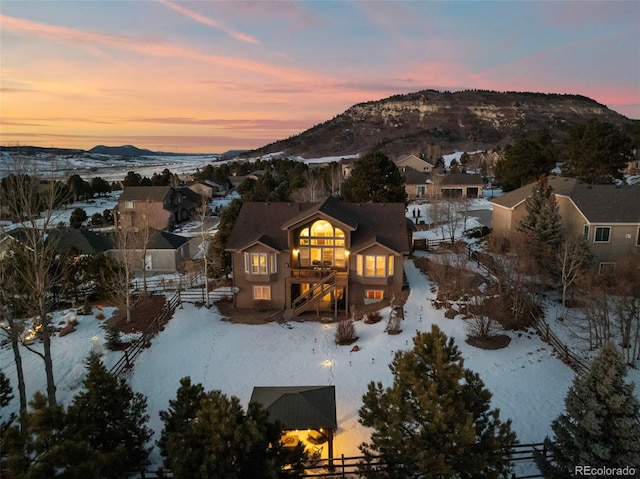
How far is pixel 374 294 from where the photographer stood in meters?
28.8

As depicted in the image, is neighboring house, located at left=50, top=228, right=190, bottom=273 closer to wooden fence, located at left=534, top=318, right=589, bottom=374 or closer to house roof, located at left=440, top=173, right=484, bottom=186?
wooden fence, located at left=534, top=318, right=589, bottom=374

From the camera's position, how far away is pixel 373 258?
28172mm

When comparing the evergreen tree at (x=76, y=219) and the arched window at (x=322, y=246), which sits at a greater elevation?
the arched window at (x=322, y=246)

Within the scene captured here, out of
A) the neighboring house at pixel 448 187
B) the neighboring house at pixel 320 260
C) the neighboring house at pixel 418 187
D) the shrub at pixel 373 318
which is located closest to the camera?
the shrub at pixel 373 318

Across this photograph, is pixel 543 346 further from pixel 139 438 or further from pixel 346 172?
pixel 346 172

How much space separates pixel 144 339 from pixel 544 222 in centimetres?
2618

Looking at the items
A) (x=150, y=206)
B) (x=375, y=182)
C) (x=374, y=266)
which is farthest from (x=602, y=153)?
(x=150, y=206)

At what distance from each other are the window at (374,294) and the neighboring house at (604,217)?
14.6 metres

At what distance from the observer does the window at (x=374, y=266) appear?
28.1 meters

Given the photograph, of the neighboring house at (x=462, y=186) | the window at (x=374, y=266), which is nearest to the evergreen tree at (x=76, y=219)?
the window at (x=374, y=266)

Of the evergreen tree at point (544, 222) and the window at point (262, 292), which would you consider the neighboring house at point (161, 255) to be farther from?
the evergreen tree at point (544, 222)

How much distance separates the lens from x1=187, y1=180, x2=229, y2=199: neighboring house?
290ft

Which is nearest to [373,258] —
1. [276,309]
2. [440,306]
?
[440,306]

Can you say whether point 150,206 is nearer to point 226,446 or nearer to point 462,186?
point 462,186
